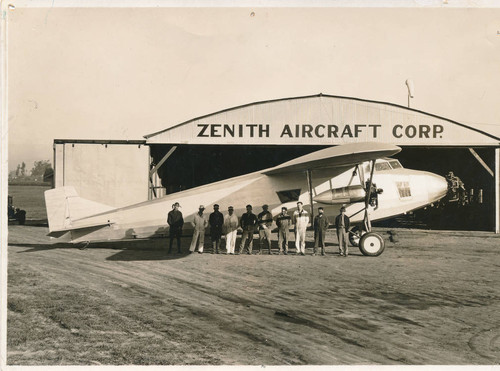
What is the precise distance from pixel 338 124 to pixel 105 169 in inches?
455

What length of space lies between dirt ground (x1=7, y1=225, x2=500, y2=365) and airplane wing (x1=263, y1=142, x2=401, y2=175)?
3.01 metres

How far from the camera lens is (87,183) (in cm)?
2023

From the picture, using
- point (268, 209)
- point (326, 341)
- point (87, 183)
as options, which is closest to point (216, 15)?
point (268, 209)

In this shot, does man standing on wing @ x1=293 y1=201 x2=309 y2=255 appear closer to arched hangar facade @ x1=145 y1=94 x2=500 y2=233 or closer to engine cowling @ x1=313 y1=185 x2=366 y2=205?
engine cowling @ x1=313 y1=185 x2=366 y2=205

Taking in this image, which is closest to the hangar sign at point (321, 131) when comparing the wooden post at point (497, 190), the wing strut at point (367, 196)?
the wooden post at point (497, 190)

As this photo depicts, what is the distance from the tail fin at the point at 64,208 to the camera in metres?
12.8

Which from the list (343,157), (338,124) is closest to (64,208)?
(343,157)

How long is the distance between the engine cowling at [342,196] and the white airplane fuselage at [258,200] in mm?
296

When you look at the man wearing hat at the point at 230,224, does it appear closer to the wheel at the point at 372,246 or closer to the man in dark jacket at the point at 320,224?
the man in dark jacket at the point at 320,224

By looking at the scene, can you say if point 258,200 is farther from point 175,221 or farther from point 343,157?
point 343,157

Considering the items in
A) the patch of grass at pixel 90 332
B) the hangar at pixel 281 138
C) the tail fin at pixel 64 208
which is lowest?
the patch of grass at pixel 90 332

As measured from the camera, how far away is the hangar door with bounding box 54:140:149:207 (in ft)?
66.4

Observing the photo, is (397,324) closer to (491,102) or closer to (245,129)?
(491,102)
